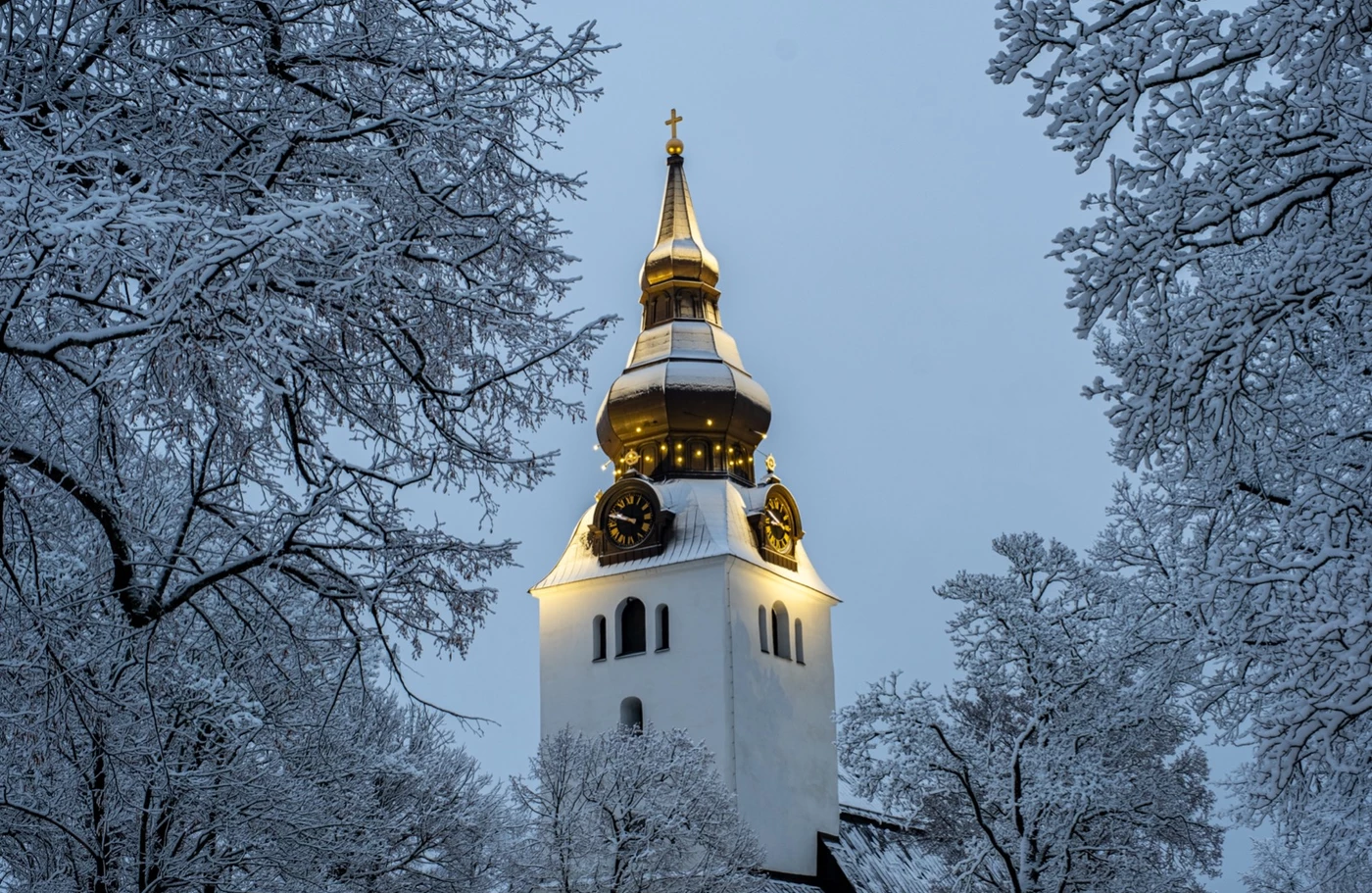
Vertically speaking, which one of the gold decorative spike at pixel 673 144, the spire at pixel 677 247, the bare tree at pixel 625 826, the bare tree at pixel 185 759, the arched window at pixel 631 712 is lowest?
the bare tree at pixel 185 759

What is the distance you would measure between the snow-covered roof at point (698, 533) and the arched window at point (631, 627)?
1083mm

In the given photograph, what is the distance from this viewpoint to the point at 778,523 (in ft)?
149

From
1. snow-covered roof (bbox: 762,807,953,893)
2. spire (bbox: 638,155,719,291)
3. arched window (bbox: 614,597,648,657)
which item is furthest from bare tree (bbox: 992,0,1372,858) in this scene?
spire (bbox: 638,155,719,291)

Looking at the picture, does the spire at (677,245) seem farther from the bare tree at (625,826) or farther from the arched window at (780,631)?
the bare tree at (625,826)

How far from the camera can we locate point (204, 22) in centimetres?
646

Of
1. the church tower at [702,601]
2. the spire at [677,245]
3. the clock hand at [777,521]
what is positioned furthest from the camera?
the spire at [677,245]

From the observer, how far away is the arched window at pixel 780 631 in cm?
4459

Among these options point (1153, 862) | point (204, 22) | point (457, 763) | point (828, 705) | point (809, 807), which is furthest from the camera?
point (828, 705)

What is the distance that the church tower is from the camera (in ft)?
137

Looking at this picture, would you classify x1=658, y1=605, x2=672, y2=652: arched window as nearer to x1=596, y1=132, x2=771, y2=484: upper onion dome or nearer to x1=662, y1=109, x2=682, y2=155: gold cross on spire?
x1=596, y1=132, x2=771, y2=484: upper onion dome

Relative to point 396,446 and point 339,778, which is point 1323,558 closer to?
point 396,446

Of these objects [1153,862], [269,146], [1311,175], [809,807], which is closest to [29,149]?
[269,146]

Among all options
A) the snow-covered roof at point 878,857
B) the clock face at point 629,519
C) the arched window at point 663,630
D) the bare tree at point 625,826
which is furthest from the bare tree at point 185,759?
the clock face at point 629,519

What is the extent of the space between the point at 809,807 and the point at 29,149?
129 feet
